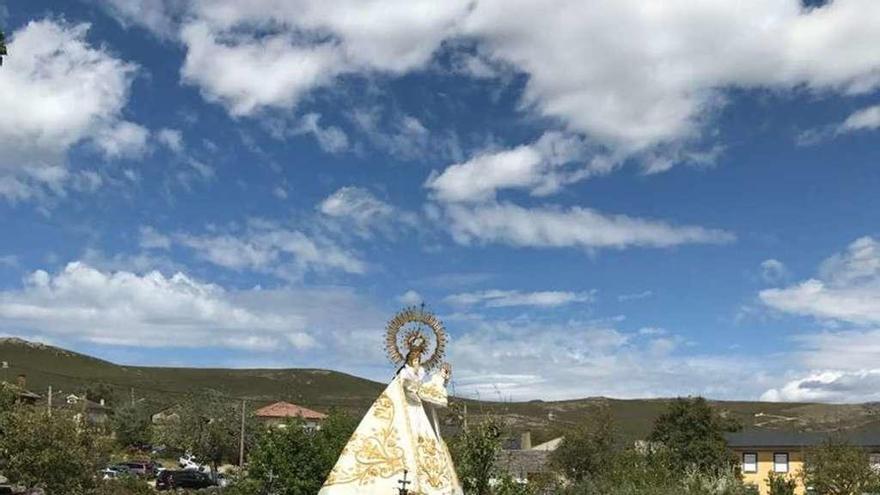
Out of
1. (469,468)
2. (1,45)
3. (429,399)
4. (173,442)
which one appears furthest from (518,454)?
(1,45)

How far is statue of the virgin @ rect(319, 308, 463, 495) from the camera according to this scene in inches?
782

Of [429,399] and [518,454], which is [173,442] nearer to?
[518,454]

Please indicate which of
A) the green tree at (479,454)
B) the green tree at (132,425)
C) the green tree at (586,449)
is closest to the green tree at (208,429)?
the green tree at (132,425)

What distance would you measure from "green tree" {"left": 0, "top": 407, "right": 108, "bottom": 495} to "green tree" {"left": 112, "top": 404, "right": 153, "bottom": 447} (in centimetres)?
6531

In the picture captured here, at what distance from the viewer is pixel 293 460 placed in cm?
4091

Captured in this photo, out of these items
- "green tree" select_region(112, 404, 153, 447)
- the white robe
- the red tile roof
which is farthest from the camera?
the red tile roof

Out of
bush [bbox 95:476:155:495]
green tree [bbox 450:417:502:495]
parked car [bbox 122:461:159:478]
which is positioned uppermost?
green tree [bbox 450:417:502:495]

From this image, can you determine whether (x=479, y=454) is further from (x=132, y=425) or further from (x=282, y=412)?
(x=282, y=412)

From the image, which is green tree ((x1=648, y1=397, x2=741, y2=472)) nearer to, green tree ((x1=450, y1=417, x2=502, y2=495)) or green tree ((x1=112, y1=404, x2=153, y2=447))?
green tree ((x1=450, y1=417, x2=502, y2=495))

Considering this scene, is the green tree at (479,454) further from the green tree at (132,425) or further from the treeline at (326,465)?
the green tree at (132,425)

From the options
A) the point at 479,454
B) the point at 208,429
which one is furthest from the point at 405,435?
the point at 208,429

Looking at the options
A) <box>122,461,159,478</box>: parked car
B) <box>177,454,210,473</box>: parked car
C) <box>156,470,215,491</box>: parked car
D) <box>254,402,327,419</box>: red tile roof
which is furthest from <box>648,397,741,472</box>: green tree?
<box>254,402,327,419</box>: red tile roof

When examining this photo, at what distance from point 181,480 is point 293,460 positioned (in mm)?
22976

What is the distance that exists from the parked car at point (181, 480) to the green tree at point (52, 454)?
22243mm
